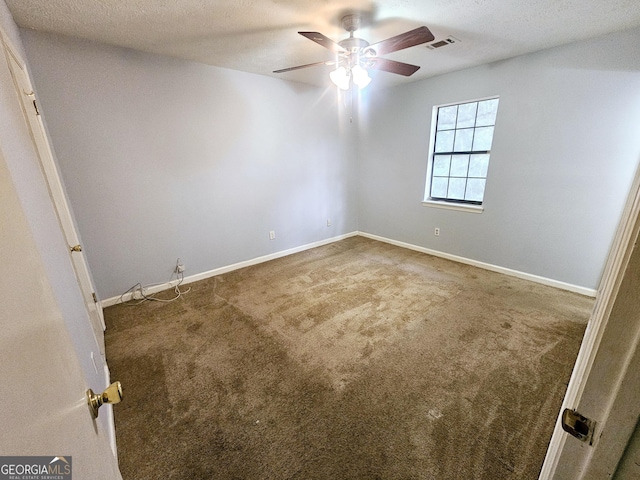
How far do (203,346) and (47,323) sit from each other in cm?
181

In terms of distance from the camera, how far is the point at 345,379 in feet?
5.73

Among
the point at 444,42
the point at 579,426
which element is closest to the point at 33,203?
the point at 579,426

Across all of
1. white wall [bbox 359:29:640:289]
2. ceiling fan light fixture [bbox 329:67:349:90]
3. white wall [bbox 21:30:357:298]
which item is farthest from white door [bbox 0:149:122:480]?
white wall [bbox 359:29:640:289]

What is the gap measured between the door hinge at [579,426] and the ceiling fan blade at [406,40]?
6.42ft

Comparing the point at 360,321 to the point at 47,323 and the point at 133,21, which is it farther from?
the point at 133,21

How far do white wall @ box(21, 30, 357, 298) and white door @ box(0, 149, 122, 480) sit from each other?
2565mm

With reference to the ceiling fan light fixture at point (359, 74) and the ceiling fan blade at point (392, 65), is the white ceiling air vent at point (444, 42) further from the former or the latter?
the ceiling fan light fixture at point (359, 74)

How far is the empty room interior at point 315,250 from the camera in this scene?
31.6 inches

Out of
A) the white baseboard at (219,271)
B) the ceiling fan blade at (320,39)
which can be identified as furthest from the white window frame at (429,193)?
the ceiling fan blade at (320,39)

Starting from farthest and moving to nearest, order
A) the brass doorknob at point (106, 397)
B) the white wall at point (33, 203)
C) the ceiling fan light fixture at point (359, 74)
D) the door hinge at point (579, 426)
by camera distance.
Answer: the ceiling fan light fixture at point (359, 74)
the white wall at point (33, 203)
the brass doorknob at point (106, 397)
the door hinge at point (579, 426)

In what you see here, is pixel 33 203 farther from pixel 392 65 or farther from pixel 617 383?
pixel 392 65

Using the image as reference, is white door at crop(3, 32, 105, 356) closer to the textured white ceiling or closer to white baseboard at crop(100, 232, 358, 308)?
the textured white ceiling

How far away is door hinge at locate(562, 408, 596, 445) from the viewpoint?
472mm

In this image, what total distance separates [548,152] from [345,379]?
9.99ft
